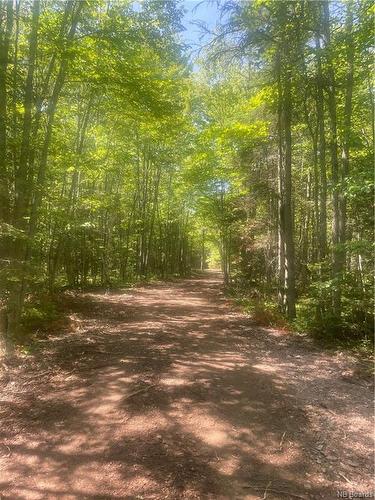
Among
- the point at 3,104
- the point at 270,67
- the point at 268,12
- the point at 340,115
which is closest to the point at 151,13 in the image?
the point at 268,12

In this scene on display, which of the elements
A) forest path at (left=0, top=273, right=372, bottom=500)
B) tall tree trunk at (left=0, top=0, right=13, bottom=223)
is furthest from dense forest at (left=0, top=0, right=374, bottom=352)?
forest path at (left=0, top=273, right=372, bottom=500)

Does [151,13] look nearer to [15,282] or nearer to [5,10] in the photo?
[5,10]

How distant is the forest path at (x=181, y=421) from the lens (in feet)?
12.4

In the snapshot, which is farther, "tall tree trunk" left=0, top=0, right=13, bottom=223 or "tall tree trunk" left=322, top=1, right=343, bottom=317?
"tall tree trunk" left=322, top=1, right=343, bottom=317

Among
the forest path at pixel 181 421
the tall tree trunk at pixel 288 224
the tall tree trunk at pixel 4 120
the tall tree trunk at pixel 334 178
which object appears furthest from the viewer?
the tall tree trunk at pixel 288 224

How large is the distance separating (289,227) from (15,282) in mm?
8664

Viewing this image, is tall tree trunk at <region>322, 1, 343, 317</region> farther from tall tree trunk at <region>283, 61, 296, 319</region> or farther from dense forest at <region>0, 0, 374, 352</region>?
tall tree trunk at <region>283, 61, 296, 319</region>

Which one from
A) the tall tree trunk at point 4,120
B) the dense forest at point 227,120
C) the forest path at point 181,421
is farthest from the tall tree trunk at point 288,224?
the tall tree trunk at point 4,120

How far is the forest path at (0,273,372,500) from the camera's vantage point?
379cm

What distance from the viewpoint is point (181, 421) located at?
16.2 feet

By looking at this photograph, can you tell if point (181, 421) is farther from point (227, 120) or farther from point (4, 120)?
point (227, 120)

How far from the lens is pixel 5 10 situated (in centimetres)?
807

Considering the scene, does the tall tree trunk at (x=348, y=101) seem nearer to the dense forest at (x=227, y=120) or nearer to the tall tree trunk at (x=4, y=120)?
the dense forest at (x=227, y=120)

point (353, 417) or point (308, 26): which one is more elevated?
point (308, 26)
